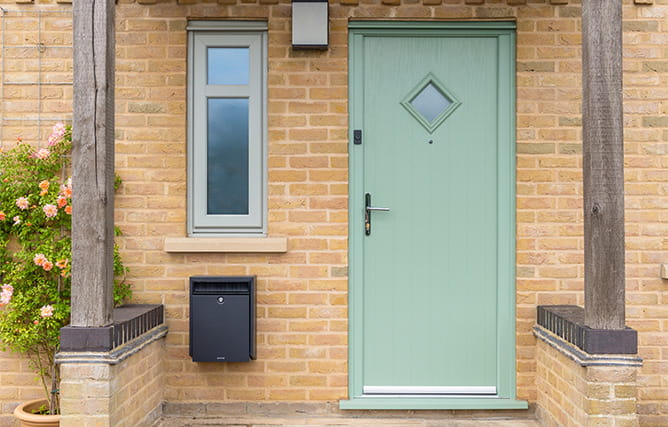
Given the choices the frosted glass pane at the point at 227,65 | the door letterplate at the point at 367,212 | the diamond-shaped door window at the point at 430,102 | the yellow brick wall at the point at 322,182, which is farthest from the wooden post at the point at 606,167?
the frosted glass pane at the point at 227,65

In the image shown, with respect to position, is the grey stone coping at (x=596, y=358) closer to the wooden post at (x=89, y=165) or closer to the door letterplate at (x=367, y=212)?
the door letterplate at (x=367, y=212)

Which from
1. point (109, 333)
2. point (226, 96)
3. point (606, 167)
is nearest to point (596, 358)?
point (606, 167)

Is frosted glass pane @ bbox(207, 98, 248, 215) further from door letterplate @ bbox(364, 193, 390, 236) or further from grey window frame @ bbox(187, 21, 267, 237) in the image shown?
door letterplate @ bbox(364, 193, 390, 236)

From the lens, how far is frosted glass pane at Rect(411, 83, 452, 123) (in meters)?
3.94

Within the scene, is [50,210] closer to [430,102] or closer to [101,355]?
[101,355]

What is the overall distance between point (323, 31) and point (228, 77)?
0.71 metres

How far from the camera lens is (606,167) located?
9.95 feet

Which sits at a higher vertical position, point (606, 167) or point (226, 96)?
point (226, 96)

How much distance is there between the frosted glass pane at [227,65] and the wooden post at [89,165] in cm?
96

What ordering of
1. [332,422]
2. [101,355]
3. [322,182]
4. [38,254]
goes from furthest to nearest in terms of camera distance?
[322,182]
[332,422]
[38,254]
[101,355]

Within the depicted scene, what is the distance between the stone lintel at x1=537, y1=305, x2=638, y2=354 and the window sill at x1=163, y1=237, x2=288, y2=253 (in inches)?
68.3

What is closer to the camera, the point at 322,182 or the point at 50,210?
the point at 50,210

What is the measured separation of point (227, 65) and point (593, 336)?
2760 mm

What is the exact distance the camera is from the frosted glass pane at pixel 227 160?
3.96 meters
